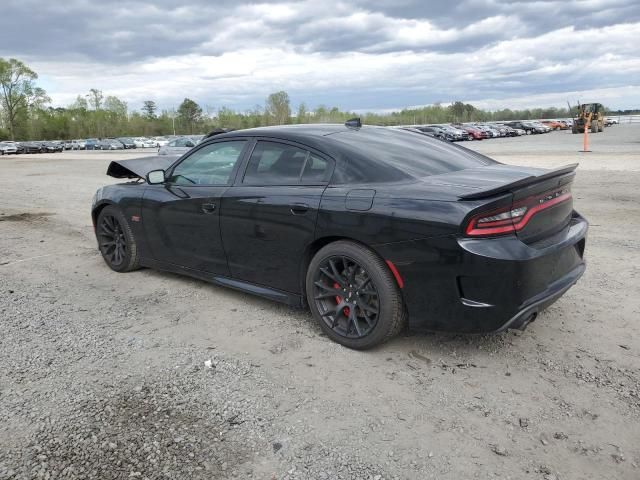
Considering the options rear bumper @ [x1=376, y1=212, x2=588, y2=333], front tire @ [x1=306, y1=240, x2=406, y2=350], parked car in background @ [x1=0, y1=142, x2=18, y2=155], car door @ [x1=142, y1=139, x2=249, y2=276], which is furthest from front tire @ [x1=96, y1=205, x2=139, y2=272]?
parked car in background @ [x1=0, y1=142, x2=18, y2=155]

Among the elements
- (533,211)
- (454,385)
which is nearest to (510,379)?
(454,385)

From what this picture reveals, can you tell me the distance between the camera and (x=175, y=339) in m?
3.92

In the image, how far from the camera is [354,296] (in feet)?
11.7

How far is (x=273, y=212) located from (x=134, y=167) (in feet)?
8.78

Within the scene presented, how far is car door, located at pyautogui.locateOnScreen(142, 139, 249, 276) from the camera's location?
4.40m

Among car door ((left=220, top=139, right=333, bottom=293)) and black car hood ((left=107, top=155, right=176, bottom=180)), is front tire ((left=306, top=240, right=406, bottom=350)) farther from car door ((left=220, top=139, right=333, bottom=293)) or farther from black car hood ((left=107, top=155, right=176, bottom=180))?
black car hood ((left=107, top=155, right=176, bottom=180))

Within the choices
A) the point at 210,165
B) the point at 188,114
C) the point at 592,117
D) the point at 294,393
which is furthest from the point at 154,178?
the point at 188,114

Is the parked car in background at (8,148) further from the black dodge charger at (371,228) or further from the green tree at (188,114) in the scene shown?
the black dodge charger at (371,228)

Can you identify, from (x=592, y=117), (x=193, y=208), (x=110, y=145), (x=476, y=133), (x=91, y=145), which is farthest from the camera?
(x=91, y=145)

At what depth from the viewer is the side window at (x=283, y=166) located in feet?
12.6

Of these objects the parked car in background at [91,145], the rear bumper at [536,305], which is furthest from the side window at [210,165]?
the parked car in background at [91,145]

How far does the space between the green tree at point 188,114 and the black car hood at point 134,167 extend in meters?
110

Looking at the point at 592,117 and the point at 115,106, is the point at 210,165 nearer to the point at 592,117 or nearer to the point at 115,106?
the point at 592,117

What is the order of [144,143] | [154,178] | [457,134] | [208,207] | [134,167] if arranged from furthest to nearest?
[144,143], [457,134], [134,167], [154,178], [208,207]
